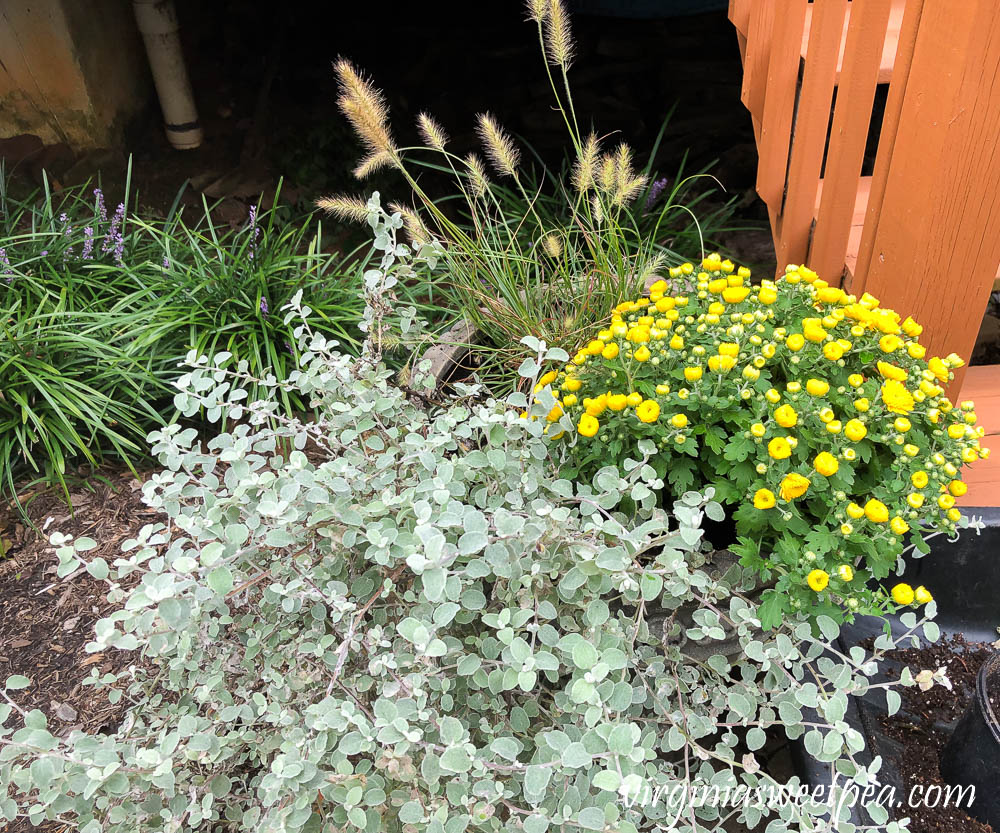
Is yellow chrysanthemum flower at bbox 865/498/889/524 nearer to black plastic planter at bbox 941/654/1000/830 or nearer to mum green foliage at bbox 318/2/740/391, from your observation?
black plastic planter at bbox 941/654/1000/830

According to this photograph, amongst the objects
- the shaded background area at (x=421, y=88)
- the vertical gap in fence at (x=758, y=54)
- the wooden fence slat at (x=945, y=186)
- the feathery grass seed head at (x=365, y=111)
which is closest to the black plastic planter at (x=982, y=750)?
the wooden fence slat at (x=945, y=186)

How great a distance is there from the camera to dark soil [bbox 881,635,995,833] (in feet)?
4.37

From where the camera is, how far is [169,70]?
3598 mm

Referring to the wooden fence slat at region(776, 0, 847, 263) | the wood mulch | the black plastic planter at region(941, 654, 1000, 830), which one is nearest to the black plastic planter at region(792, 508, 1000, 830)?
the black plastic planter at region(941, 654, 1000, 830)

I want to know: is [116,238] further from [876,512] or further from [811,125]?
[876,512]

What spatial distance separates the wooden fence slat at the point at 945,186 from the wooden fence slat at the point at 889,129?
0.02 m

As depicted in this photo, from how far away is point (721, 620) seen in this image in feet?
4.75

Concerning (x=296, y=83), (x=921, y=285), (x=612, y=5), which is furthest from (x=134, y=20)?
(x=921, y=285)

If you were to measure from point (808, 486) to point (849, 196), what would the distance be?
2.57 feet

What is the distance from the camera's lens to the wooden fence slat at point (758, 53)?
1954mm

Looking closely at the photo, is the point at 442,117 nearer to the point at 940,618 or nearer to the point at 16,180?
the point at 16,180

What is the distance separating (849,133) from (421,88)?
322cm

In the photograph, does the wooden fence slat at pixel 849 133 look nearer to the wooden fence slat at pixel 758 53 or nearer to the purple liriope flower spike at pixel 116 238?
the wooden fence slat at pixel 758 53

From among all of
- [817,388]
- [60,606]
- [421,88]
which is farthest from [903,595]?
[421,88]
